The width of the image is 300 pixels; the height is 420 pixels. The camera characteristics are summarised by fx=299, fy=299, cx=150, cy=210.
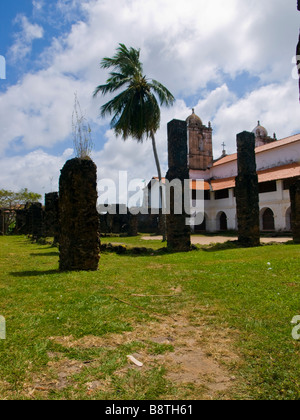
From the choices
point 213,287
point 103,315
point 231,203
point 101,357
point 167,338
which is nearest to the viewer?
point 101,357

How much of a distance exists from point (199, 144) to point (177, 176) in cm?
3279

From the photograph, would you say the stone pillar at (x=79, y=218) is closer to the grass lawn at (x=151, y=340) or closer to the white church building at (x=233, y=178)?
the grass lawn at (x=151, y=340)

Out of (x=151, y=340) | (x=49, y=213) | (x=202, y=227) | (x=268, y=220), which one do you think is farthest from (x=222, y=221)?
(x=151, y=340)

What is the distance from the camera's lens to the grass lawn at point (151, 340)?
224 cm

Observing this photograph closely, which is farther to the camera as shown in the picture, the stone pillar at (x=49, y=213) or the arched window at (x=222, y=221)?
the arched window at (x=222, y=221)

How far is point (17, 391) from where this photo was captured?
2.17 meters

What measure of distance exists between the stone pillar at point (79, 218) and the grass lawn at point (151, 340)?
180cm

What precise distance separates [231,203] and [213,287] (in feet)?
85.5

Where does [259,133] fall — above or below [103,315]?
above

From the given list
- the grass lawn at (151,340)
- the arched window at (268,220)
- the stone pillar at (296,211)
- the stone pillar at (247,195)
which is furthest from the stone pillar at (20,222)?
the grass lawn at (151,340)

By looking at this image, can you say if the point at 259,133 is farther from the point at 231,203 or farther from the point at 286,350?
the point at 286,350
